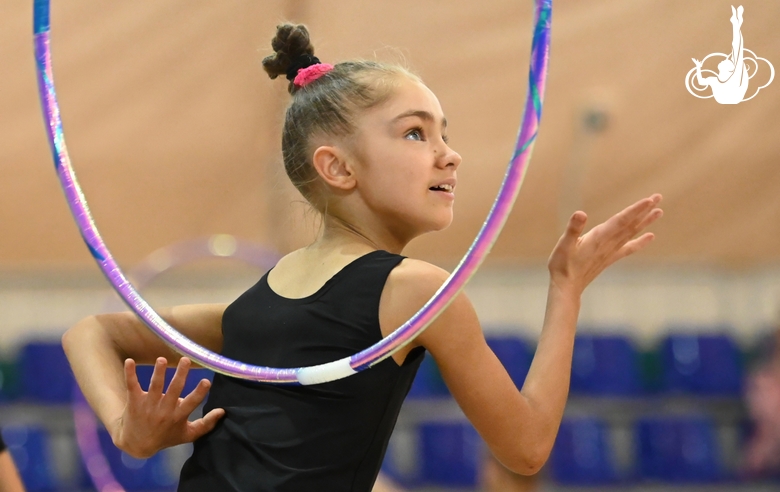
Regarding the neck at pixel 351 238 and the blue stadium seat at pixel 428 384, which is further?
the blue stadium seat at pixel 428 384

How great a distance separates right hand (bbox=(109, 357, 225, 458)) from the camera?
1303mm

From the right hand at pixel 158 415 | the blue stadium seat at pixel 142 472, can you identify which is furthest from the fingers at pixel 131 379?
the blue stadium seat at pixel 142 472

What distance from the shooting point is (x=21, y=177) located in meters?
4.20

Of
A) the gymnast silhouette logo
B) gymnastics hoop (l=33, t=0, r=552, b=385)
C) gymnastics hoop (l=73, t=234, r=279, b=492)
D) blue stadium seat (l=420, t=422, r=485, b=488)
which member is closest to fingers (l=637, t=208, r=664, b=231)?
gymnastics hoop (l=33, t=0, r=552, b=385)

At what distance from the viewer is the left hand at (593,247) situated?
1395 mm

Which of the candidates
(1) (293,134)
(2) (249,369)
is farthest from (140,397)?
(1) (293,134)

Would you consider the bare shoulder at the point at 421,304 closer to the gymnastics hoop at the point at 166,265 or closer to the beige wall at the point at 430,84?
the beige wall at the point at 430,84

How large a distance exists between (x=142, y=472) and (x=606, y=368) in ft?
8.50

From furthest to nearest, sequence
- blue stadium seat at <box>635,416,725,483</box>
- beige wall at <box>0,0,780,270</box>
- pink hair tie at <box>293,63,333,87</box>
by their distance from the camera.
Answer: blue stadium seat at <box>635,416,725,483</box>
beige wall at <box>0,0,780,270</box>
pink hair tie at <box>293,63,333,87</box>

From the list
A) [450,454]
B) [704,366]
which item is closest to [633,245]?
[450,454]

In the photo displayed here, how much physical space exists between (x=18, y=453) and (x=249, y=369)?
154 inches

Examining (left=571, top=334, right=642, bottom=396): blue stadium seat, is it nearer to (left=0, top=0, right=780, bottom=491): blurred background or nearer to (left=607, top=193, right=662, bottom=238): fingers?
(left=0, top=0, right=780, bottom=491): blurred background

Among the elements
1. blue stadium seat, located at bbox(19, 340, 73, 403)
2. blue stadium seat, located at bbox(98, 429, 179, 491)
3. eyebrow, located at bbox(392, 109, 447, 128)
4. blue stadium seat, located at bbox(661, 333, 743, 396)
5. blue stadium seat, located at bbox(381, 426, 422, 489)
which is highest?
blue stadium seat, located at bbox(661, 333, 743, 396)

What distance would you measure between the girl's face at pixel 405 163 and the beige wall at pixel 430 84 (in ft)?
6.33
